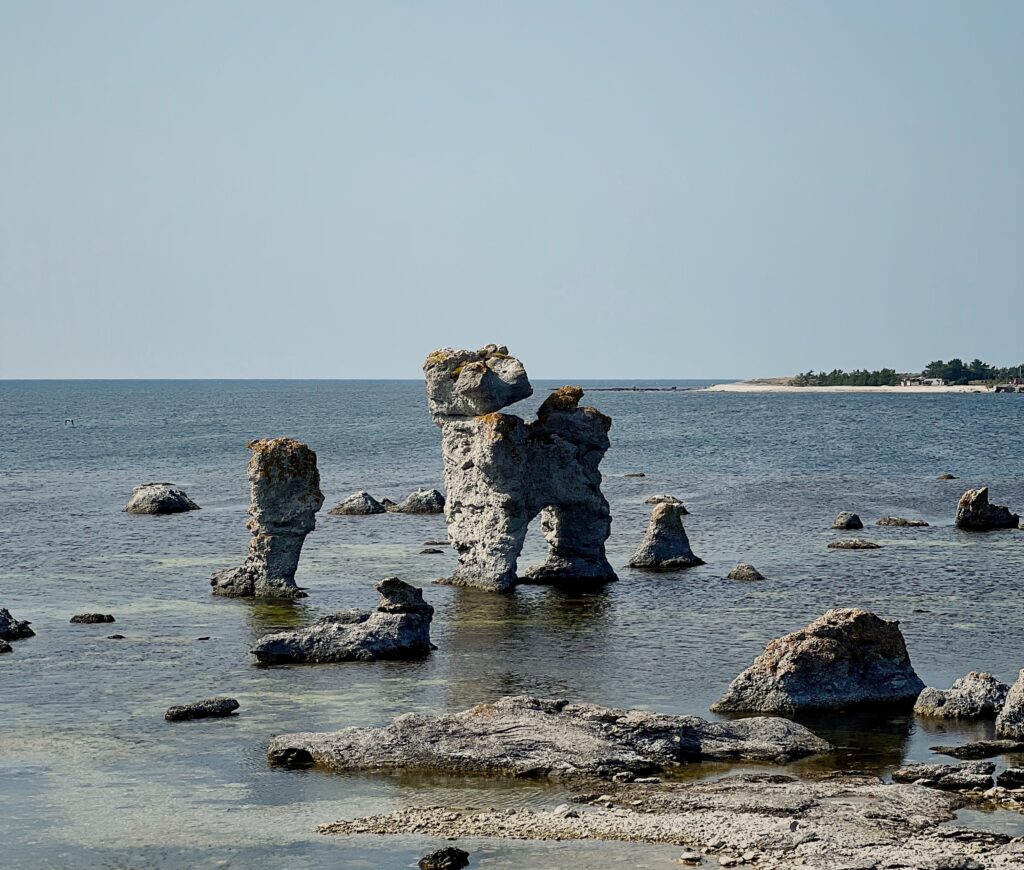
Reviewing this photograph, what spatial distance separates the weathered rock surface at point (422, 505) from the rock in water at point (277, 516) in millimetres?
27050

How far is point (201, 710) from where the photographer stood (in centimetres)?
3025

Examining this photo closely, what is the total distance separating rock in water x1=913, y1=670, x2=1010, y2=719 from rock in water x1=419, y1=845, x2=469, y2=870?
12693 mm

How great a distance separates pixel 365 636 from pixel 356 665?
1070mm

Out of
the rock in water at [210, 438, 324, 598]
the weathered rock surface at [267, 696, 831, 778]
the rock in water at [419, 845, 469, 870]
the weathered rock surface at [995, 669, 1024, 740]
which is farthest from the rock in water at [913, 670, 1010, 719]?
the rock in water at [210, 438, 324, 598]

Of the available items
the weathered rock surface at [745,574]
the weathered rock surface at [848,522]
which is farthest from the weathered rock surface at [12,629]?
the weathered rock surface at [848,522]

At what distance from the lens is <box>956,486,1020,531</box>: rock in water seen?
66.6m

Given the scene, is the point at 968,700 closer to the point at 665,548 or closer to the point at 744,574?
the point at 744,574

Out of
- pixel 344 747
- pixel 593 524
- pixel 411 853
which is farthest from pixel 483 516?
pixel 411 853

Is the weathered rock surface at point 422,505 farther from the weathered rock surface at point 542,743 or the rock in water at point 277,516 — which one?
the weathered rock surface at point 542,743

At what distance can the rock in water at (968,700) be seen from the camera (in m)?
28.8

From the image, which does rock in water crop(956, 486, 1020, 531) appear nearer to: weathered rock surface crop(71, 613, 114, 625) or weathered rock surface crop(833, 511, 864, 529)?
weathered rock surface crop(833, 511, 864, 529)

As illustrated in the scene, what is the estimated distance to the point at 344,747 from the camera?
26.3m

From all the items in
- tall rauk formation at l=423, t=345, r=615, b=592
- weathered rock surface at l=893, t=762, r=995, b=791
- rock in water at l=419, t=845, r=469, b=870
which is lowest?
rock in water at l=419, t=845, r=469, b=870

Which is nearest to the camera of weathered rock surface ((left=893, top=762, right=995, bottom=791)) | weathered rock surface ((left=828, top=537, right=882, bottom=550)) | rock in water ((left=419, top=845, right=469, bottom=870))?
rock in water ((left=419, top=845, right=469, bottom=870))
